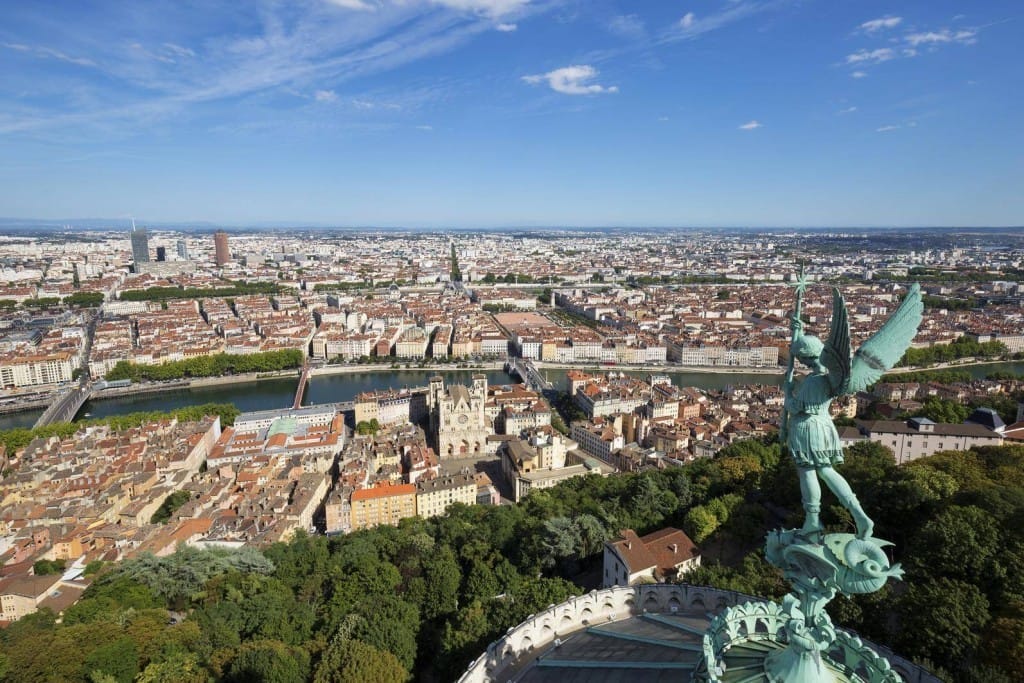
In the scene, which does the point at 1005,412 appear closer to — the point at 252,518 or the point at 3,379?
the point at 252,518

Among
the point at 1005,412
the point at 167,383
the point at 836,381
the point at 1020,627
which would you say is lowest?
the point at 167,383

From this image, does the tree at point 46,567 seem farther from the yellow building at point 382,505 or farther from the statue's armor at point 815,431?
the statue's armor at point 815,431

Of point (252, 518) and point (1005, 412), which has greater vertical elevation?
point (1005, 412)

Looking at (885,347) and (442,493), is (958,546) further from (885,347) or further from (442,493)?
(442,493)

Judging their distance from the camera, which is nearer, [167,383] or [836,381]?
[836,381]

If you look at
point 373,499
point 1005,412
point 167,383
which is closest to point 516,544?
point 373,499
